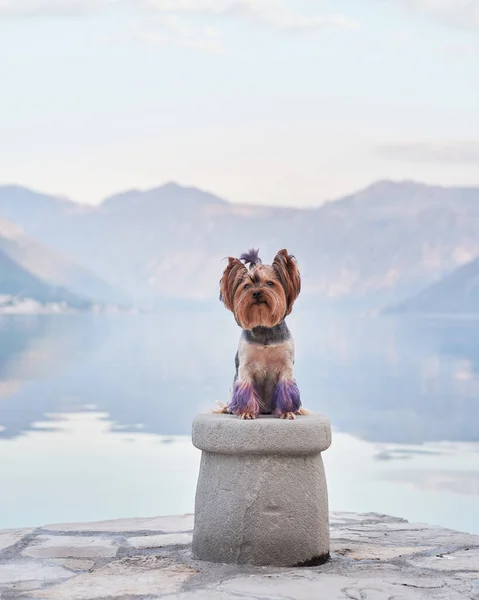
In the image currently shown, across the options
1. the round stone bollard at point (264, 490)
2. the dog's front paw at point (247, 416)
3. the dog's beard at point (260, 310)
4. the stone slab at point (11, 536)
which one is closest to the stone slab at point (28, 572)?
the stone slab at point (11, 536)

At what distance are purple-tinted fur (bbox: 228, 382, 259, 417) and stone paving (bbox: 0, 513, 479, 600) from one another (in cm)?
104

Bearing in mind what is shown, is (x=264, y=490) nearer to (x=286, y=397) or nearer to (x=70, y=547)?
(x=286, y=397)

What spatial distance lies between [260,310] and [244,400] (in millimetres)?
640

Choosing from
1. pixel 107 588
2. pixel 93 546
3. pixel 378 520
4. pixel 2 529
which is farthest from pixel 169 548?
pixel 378 520

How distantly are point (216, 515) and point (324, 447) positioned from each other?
866 millimetres

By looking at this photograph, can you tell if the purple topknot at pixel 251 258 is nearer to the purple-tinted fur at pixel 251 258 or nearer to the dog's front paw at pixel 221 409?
the purple-tinted fur at pixel 251 258

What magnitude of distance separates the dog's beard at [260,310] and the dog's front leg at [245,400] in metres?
0.42

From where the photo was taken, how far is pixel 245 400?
7.00 meters

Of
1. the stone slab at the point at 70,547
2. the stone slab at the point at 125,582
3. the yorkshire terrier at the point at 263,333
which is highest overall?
the yorkshire terrier at the point at 263,333

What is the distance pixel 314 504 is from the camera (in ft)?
22.8

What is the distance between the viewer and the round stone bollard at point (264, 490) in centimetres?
677

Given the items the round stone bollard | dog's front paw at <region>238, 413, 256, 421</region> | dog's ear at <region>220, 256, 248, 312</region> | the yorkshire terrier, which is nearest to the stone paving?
the round stone bollard

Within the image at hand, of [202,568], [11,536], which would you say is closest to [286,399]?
[202,568]

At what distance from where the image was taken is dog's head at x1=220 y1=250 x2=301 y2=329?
6.85 meters
